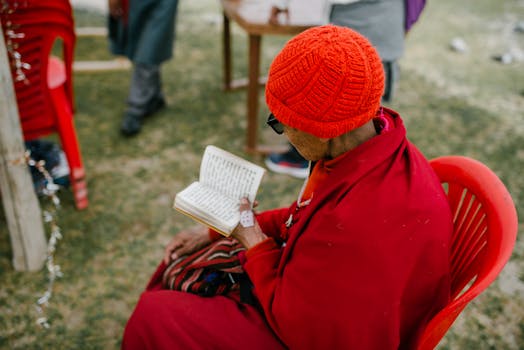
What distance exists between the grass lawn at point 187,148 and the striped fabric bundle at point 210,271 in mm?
663

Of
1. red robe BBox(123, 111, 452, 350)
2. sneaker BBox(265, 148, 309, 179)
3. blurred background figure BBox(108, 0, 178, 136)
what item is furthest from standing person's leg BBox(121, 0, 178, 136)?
red robe BBox(123, 111, 452, 350)

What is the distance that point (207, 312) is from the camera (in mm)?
1408

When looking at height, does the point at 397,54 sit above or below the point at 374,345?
above

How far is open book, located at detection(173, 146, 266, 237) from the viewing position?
1.48 meters

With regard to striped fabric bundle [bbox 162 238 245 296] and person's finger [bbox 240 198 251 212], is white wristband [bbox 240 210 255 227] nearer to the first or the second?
person's finger [bbox 240 198 251 212]

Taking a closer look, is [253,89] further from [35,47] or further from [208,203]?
[208,203]

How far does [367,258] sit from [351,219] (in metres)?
0.10

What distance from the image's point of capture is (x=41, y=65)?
219 centimetres

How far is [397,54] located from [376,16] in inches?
9.1

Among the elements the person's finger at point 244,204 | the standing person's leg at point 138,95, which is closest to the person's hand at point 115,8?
the standing person's leg at point 138,95

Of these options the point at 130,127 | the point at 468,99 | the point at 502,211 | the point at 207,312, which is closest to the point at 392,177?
the point at 502,211

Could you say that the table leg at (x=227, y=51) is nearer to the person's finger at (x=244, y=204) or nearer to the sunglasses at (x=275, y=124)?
the person's finger at (x=244, y=204)

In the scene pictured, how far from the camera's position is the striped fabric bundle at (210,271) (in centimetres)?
151

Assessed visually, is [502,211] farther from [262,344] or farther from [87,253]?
[87,253]
